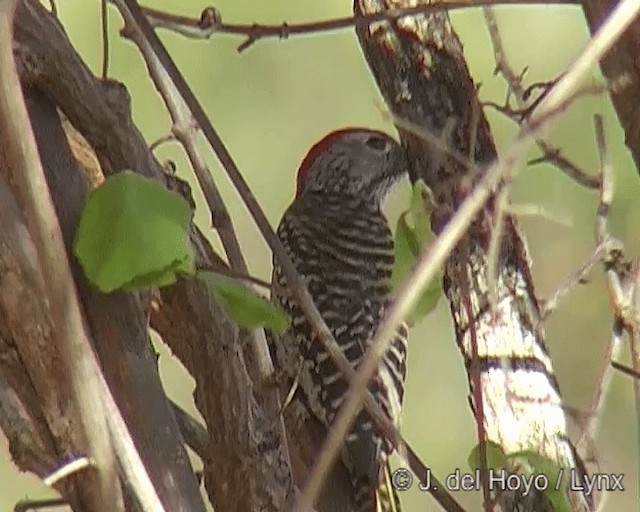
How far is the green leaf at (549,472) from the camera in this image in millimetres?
1230

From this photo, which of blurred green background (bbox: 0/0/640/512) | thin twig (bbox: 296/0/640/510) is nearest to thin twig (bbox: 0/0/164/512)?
thin twig (bbox: 296/0/640/510)

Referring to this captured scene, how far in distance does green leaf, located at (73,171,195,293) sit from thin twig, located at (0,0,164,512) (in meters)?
0.16

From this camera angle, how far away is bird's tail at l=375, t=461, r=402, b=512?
1883mm

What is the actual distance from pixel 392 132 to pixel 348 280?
1.86 ft

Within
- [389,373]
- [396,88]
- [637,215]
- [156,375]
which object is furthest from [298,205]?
[156,375]

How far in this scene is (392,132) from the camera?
2691 millimetres

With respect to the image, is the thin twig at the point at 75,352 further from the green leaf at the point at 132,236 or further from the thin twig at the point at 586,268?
the thin twig at the point at 586,268

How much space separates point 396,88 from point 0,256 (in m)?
0.87

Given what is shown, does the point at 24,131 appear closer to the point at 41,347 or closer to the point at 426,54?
the point at 41,347

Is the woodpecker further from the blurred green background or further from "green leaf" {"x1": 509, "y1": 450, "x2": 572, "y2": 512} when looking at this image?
"green leaf" {"x1": 509, "y1": 450, "x2": 572, "y2": 512}

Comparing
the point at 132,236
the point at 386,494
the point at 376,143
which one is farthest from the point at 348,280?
the point at 132,236

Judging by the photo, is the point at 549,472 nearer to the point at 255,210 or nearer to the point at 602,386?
the point at 602,386

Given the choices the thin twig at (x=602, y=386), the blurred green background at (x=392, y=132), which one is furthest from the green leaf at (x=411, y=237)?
the blurred green background at (x=392, y=132)

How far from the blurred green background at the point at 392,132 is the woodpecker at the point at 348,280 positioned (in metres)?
0.12
